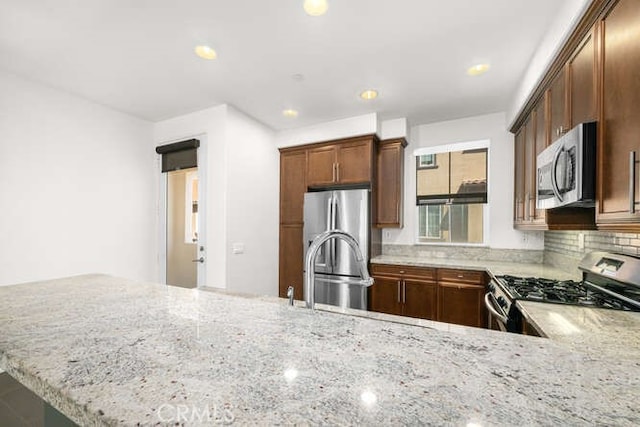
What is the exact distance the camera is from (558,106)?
5.91 feet

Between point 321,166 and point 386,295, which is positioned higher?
point 321,166

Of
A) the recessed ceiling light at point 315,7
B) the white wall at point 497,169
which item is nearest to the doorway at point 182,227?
the recessed ceiling light at point 315,7

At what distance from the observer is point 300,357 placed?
1.93ft

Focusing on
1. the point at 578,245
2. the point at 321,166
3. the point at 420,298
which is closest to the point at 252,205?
the point at 321,166

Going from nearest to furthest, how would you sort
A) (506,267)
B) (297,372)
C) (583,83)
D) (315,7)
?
1. (297,372)
2. (583,83)
3. (315,7)
4. (506,267)

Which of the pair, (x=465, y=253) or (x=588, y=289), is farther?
(x=465, y=253)

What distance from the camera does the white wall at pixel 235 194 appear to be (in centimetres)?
296

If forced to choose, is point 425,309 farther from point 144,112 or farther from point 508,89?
point 144,112

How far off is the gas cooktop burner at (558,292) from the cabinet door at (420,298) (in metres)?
0.84

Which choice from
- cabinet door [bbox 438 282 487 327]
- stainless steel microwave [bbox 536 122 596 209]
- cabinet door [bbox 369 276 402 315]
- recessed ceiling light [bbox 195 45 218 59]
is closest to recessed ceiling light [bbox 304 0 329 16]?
recessed ceiling light [bbox 195 45 218 59]

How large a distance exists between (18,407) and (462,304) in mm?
3529

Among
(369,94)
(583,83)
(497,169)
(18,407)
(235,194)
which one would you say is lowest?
(18,407)

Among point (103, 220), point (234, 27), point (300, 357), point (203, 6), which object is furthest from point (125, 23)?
point (300, 357)

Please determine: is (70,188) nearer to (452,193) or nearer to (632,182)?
(632,182)
